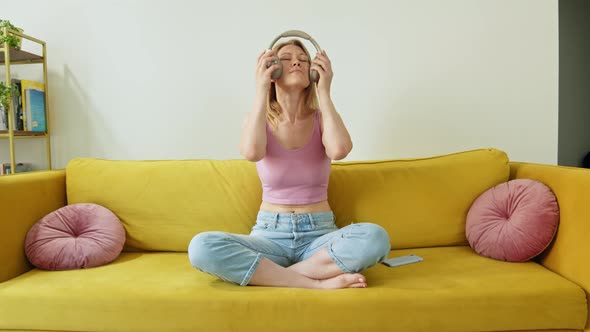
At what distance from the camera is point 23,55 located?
2141 mm

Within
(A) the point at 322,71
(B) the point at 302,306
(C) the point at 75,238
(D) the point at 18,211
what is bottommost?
(B) the point at 302,306

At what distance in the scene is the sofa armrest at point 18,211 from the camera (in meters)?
1.42

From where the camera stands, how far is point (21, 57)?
7.14 ft

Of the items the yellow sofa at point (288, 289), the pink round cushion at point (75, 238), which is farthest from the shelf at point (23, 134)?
the pink round cushion at point (75, 238)

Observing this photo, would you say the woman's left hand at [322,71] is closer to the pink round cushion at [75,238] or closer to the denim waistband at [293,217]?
the denim waistband at [293,217]

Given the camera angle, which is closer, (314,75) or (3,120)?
(314,75)

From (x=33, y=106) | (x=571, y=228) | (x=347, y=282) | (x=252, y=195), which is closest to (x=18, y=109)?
(x=33, y=106)

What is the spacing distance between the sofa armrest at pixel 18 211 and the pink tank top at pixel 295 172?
2.87ft

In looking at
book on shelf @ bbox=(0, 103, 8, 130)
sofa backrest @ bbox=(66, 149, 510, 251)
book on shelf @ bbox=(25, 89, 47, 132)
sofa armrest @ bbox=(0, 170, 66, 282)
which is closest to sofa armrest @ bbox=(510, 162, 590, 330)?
sofa backrest @ bbox=(66, 149, 510, 251)

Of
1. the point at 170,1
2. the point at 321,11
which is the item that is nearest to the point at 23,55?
the point at 170,1

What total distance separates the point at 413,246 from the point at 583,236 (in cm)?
59

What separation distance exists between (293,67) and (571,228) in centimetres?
111

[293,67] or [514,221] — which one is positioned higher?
[293,67]

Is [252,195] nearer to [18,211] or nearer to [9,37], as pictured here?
[18,211]
